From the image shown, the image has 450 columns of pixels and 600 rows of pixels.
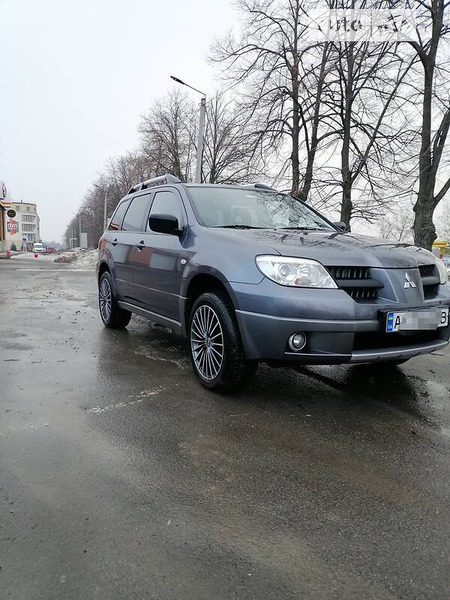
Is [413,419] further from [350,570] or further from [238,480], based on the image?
[350,570]

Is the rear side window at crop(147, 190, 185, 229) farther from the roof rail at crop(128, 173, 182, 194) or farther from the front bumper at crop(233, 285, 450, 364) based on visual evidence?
the front bumper at crop(233, 285, 450, 364)

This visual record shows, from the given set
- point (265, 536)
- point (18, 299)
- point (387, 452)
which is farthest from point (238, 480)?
point (18, 299)

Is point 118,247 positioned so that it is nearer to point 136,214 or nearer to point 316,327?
point 136,214

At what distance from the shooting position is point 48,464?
253 centimetres

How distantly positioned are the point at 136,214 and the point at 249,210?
1.76 meters

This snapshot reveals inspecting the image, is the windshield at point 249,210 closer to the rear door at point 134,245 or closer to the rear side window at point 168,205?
the rear side window at point 168,205

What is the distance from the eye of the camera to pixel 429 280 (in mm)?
3686

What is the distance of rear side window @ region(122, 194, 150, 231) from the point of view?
542cm

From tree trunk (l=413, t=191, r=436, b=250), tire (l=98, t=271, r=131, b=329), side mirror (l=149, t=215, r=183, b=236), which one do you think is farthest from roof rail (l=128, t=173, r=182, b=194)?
tree trunk (l=413, t=191, r=436, b=250)

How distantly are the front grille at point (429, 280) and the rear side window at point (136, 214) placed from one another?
10.1 feet

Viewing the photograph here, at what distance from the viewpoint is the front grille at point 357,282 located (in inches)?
127

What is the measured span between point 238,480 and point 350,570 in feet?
2.55

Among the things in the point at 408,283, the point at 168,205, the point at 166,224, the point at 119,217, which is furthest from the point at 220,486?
the point at 119,217

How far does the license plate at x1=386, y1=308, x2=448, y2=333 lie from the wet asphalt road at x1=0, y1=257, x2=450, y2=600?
67 cm
